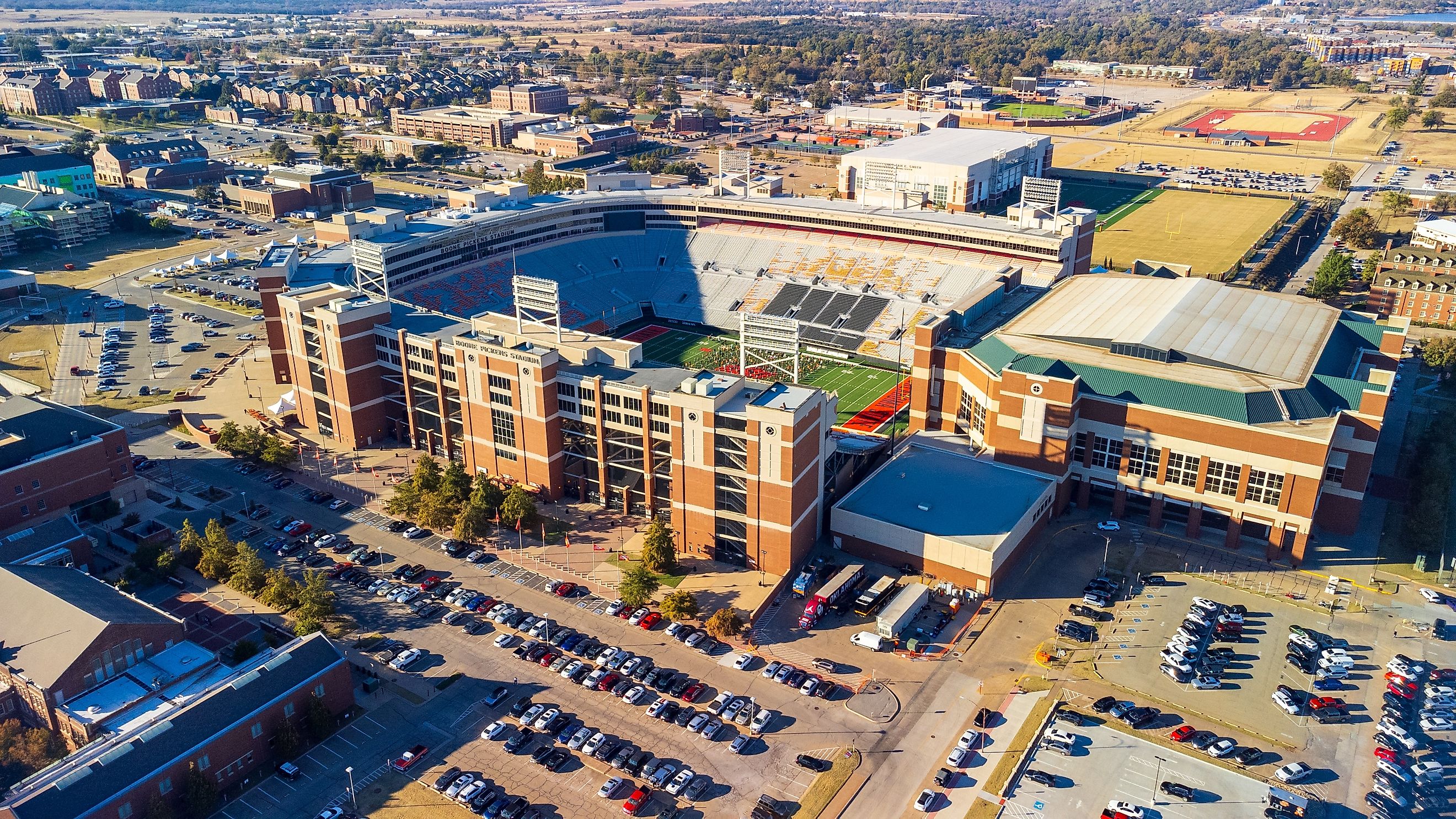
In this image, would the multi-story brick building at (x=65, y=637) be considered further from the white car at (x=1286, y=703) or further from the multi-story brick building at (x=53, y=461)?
the white car at (x=1286, y=703)

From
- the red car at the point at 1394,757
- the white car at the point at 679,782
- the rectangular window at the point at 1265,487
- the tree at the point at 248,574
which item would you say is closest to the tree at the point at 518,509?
the tree at the point at 248,574

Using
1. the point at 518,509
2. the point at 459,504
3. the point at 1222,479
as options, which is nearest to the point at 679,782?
the point at 518,509

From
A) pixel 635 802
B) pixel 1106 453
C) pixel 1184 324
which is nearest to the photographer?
pixel 635 802

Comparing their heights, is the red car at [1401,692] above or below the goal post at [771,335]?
below

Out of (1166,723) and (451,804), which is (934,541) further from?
(451,804)

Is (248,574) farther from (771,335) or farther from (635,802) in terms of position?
(771,335)

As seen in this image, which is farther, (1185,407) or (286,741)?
(1185,407)
